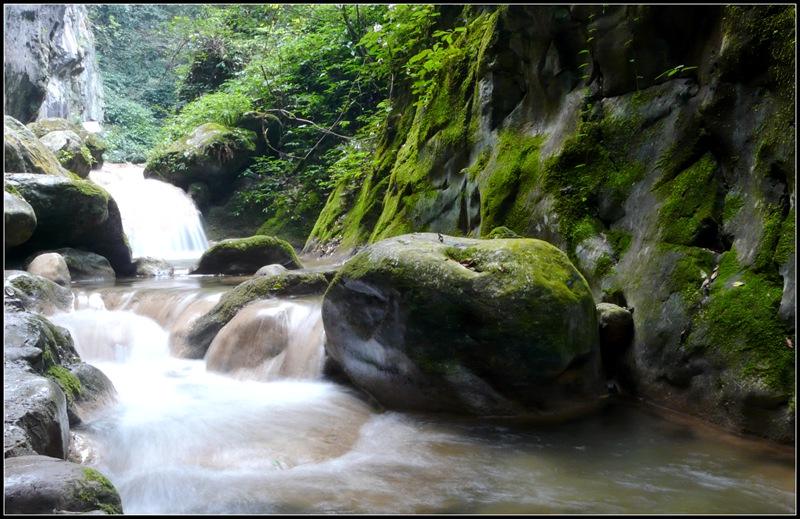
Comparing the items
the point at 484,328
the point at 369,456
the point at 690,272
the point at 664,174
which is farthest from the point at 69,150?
the point at 690,272

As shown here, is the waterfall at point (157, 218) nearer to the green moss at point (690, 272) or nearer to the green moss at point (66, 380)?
the green moss at point (66, 380)

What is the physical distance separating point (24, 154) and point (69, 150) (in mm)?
5131

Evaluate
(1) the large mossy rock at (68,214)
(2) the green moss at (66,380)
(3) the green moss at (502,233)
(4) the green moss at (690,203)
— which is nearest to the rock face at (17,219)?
(1) the large mossy rock at (68,214)

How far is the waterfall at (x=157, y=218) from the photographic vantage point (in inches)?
586

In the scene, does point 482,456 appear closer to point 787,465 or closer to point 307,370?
point 787,465

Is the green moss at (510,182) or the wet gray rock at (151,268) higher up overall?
the green moss at (510,182)

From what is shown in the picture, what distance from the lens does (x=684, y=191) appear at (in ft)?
15.3

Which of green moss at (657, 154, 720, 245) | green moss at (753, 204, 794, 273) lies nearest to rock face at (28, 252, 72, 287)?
green moss at (657, 154, 720, 245)

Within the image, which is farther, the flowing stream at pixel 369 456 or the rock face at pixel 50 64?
the rock face at pixel 50 64

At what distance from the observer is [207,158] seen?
1736 centimetres

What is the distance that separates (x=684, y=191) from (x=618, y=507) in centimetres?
277

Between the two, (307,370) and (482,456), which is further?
(307,370)

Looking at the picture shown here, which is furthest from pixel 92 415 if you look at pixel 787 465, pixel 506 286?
pixel 787 465

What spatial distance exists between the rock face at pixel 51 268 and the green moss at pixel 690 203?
8.14 meters
